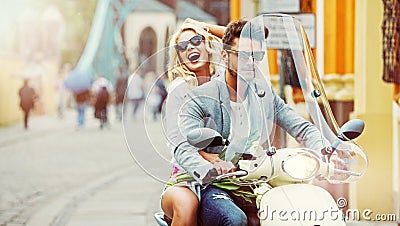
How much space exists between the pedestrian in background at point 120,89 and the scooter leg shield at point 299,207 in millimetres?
1144

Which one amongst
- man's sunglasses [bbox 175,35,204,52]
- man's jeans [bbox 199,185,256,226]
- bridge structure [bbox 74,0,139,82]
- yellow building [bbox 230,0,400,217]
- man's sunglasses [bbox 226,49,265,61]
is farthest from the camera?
bridge structure [bbox 74,0,139,82]

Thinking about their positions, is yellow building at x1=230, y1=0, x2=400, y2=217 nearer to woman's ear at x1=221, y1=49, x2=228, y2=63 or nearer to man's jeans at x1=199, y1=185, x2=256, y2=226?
woman's ear at x1=221, y1=49, x2=228, y2=63

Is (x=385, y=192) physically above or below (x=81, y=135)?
below

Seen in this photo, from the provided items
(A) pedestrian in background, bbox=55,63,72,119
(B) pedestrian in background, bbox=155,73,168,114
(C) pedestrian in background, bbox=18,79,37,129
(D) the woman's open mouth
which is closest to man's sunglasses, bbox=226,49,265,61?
(D) the woman's open mouth

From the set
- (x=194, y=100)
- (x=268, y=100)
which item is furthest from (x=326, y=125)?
(x=194, y=100)

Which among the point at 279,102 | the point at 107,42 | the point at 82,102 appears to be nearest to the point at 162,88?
the point at 279,102

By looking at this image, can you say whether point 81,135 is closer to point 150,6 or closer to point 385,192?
point 150,6

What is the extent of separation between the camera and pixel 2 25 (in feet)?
12.7

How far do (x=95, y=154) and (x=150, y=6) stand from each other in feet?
2.41

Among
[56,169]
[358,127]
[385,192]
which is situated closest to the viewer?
[358,127]

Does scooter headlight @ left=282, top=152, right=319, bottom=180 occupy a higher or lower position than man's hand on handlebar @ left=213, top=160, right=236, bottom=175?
higher

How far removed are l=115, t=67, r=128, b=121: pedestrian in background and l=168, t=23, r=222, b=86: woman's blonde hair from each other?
53cm

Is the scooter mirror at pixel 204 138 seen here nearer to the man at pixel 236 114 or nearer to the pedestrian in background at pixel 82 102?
the man at pixel 236 114

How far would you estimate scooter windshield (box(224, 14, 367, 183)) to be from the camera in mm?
2916
